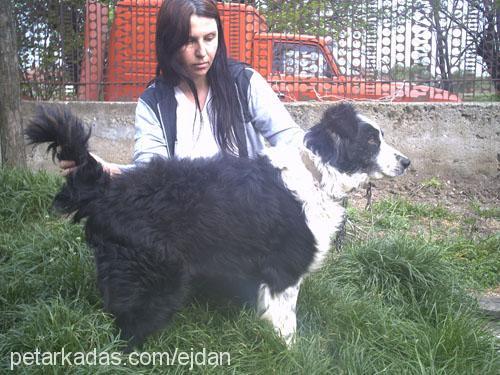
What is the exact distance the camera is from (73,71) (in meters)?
6.25

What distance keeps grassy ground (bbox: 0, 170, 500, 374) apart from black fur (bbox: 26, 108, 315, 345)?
0.73 feet

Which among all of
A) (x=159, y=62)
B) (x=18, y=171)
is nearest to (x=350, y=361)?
(x=159, y=62)

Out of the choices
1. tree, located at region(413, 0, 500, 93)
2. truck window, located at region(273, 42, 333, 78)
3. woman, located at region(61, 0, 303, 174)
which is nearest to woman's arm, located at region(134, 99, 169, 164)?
woman, located at region(61, 0, 303, 174)

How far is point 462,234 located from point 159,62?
2849mm

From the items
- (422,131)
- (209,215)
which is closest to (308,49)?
(422,131)

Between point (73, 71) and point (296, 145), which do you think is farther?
point (73, 71)

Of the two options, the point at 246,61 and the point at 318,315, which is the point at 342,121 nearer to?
the point at 318,315

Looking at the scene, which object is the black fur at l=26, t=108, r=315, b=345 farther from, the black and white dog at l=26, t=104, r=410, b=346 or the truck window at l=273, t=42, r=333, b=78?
the truck window at l=273, t=42, r=333, b=78

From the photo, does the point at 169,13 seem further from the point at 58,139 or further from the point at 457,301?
the point at 457,301

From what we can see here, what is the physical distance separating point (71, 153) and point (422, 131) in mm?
4400

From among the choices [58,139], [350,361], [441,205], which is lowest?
[350,361]

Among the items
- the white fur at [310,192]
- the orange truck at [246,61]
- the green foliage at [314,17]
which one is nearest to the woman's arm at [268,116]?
the white fur at [310,192]

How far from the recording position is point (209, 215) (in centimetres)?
264

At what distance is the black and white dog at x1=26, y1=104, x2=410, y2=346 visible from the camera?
2531 mm
